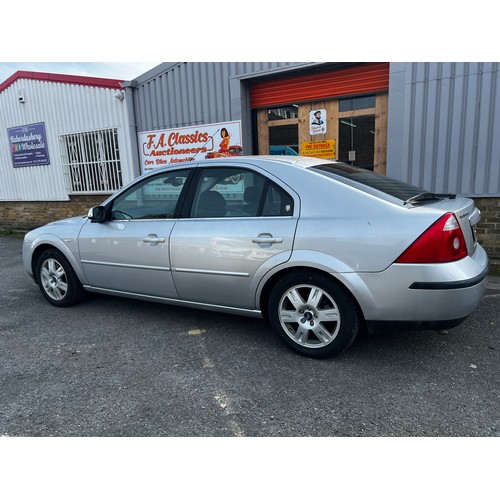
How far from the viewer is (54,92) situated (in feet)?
32.7

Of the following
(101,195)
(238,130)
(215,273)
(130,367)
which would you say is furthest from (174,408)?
(101,195)

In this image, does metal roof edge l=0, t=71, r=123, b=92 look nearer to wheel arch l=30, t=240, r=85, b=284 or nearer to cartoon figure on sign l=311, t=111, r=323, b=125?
cartoon figure on sign l=311, t=111, r=323, b=125

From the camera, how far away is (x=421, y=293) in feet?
8.64

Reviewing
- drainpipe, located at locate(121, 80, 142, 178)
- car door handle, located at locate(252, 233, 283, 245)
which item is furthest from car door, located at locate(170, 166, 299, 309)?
drainpipe, located at locate(121, 80, 142, 178)

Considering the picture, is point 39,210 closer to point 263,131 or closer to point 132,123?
point 132,123

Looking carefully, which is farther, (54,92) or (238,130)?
(54,92)

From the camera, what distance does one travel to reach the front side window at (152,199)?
371 centimetres

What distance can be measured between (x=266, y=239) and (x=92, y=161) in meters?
8.09

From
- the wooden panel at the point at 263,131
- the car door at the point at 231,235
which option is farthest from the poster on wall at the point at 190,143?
the car door at the point at 231,235

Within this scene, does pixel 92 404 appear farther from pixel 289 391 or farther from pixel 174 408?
pixel 289 391

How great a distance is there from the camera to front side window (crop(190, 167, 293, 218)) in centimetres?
317

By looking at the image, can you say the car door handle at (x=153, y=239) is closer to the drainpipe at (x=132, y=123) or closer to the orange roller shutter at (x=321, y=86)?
the orange roller shutter at (x=321, y=86)

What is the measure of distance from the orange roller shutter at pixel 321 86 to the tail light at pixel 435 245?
15.7 ft

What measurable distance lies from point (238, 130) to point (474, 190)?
166 inches
